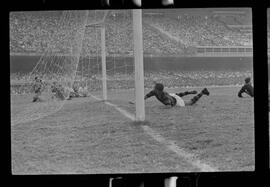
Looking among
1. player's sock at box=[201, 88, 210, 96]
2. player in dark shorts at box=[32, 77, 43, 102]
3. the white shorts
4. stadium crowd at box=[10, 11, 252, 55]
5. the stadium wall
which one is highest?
stadium crowd at box=[10, 11, 252, 55]

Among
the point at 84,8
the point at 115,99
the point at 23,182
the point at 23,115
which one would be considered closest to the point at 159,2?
the point at 84,8

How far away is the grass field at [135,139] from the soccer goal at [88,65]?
43mm

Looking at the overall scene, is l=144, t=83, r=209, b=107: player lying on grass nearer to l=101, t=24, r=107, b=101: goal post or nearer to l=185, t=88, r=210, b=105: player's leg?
l=185, t=88, r=210, b=105: player's leg

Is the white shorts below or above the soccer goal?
below

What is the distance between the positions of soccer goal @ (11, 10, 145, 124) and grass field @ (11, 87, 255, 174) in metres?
0.04

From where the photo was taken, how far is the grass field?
255 cm

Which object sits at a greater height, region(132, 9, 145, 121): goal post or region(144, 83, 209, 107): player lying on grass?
region(132, 9, 145, 121): goal post

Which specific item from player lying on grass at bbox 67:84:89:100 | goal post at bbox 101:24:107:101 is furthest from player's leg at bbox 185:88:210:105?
player lying on grass at bbox 67:84:89:100

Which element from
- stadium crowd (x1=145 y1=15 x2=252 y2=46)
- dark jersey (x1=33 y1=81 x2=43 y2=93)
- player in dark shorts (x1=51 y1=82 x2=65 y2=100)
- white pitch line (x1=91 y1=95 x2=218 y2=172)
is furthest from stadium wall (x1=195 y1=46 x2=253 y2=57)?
dark jersey (x1=33 y1=81 x2=43 y2=93)

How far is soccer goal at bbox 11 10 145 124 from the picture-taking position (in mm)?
2584

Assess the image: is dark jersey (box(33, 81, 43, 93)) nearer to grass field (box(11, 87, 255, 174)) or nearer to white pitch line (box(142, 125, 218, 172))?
grass field (box(11, 87, 255, 174))

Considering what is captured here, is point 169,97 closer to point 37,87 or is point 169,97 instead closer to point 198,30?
point 198,30

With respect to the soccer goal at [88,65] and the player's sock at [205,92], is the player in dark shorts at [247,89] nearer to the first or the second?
the player's sock at [205,92]

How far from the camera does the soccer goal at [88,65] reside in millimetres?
2584
